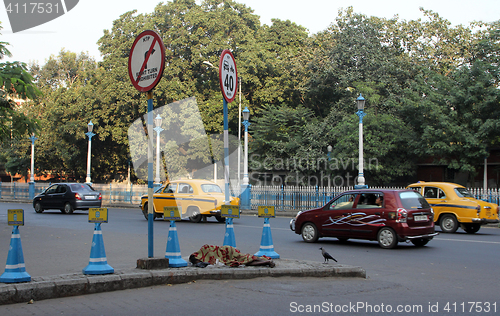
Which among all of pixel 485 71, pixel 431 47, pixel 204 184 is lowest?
pixel 204 184

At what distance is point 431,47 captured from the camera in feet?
105

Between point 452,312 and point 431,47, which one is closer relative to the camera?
point 452,312

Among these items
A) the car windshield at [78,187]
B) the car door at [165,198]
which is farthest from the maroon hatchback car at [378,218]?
the car windshield at [78,187]

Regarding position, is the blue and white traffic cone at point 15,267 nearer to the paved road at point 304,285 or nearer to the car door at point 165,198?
the paved road at point 304,285

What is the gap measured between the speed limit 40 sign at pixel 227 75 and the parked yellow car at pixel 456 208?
10595mm

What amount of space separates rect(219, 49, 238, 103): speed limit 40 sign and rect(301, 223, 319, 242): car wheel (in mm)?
5905

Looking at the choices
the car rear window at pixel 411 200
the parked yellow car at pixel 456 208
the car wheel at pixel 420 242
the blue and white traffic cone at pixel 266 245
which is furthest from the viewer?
the parked yellow car at pixel 456 208

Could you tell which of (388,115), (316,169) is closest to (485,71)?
(388,115)

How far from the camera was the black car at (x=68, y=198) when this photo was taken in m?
24.1

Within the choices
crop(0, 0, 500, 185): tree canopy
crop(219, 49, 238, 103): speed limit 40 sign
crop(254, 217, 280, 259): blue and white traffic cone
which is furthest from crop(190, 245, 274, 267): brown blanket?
crop(0, 0, 500, 185): tree canopy

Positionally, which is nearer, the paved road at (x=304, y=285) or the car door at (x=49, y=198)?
the paved road at (x=304, y=285)

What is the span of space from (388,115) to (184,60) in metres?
17.4

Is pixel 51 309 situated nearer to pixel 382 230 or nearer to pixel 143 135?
pixel 382 230

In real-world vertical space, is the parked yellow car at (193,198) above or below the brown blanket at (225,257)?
above
